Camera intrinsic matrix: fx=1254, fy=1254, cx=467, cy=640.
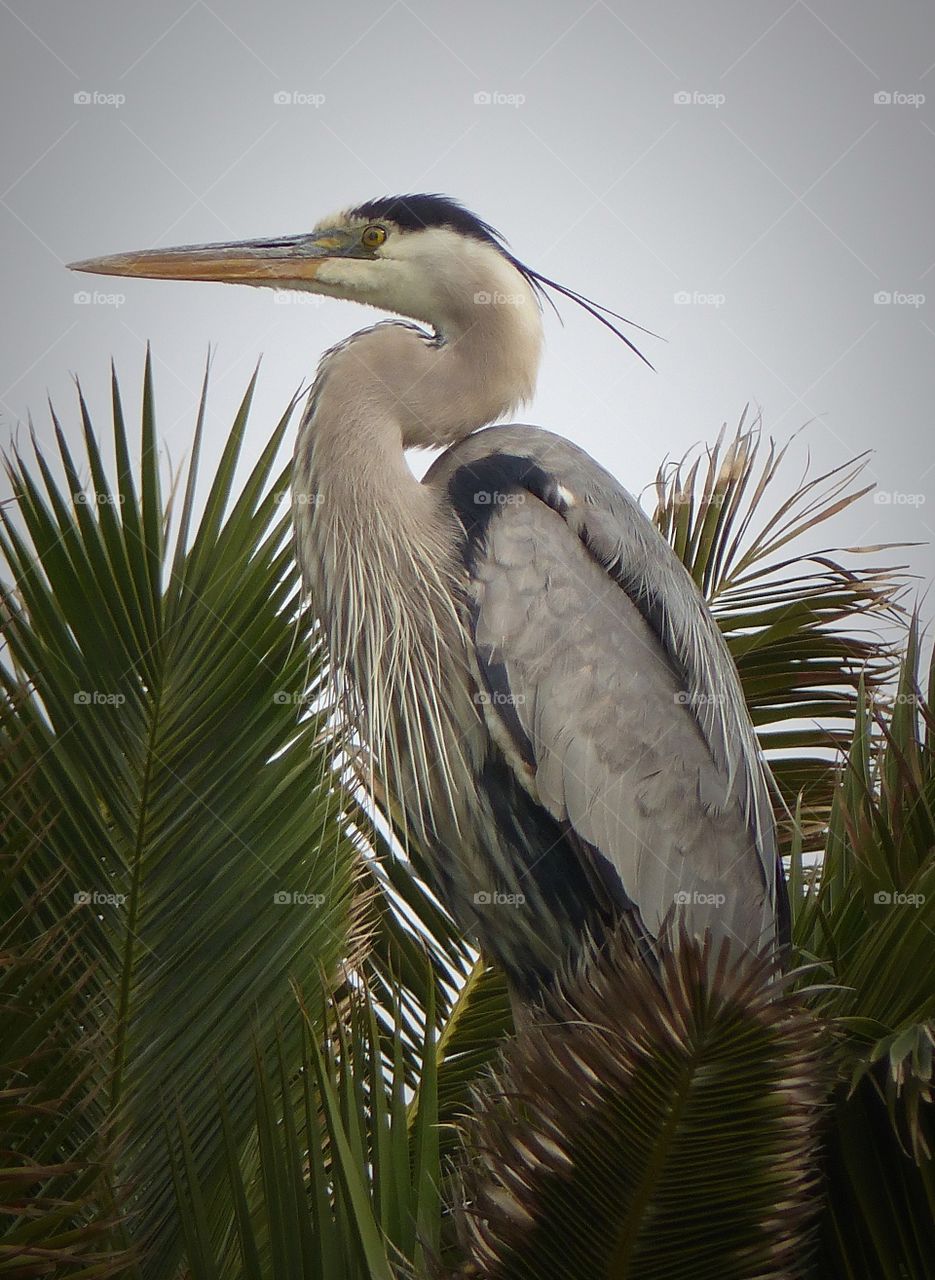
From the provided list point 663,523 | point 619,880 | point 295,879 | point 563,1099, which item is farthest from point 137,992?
point 663,523

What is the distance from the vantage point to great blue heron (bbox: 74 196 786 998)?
84.6 inches

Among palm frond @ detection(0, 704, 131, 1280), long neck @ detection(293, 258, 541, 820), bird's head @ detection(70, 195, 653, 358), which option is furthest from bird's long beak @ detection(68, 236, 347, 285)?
palm frond @ detection(0, 704, 131, 1280)

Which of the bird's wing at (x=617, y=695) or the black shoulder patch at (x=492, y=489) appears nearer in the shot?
the bird's wing at (x=617, y=695)

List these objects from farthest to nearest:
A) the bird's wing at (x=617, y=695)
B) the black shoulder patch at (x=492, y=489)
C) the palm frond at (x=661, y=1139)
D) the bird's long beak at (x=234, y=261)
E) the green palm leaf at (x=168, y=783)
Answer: the bird's long beak at (x=234, y=261), the black shoulder patch at (x=492, y=489), the bird's wing at (x=617, y=695), the green palm leaf at (x=168, y=783), the palm frond at (x=661, y=1139)

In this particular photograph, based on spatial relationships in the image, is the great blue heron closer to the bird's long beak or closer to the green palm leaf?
the bird's long beak

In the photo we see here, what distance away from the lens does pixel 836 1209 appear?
118 cm

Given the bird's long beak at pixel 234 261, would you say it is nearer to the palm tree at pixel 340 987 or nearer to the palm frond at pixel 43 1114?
the palm tree at pixel 340 987

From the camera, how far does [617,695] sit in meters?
2.20

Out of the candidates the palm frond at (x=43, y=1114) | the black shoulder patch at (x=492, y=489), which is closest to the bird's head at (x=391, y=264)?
the black shoulder patch at (x=492, y=489)

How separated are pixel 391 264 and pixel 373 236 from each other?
8cm

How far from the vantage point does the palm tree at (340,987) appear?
0.97 meters

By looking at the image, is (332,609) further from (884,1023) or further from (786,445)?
(884,1023)

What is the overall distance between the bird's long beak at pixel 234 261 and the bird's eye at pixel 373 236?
4 cm

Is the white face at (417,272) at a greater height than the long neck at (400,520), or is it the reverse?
the white face at (417,272)
